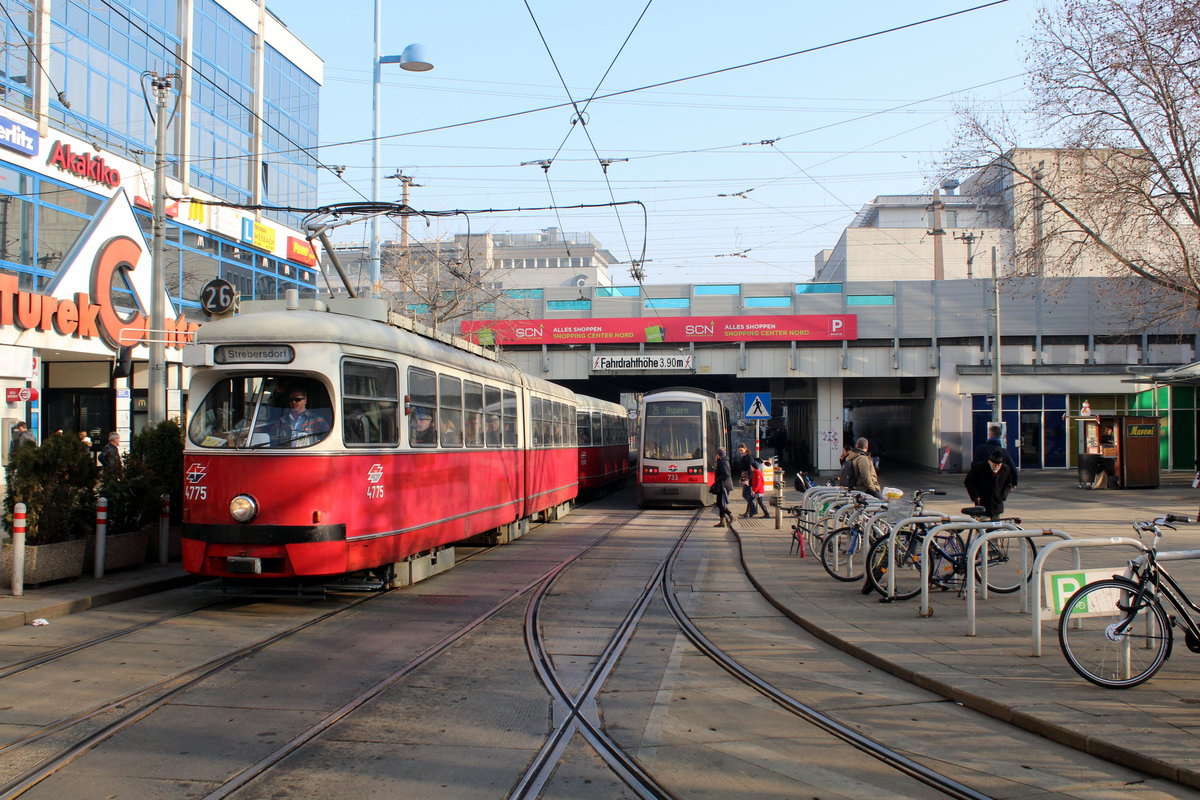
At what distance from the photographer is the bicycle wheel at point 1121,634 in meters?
6.55

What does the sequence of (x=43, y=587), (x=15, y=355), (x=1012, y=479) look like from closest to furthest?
(x=43, y=587) < (x=1012, y=479) < (x=15, y=355)

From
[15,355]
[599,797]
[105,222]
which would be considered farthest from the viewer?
[105,222]

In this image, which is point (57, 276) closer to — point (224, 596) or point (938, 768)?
point (224, 596)

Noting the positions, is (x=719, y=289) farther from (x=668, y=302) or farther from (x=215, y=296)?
(x=215, y=296)

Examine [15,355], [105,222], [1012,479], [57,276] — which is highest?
[105,222]

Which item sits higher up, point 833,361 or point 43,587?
point 833,361

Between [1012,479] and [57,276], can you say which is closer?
[1012,479]

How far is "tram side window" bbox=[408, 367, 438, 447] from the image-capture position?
10.9 m

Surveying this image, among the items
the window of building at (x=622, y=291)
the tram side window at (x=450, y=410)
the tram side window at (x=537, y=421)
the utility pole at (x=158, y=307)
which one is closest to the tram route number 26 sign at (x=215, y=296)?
the utility pole at (x=158, y=307)

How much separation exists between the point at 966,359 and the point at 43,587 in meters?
36.4

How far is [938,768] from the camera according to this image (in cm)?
521

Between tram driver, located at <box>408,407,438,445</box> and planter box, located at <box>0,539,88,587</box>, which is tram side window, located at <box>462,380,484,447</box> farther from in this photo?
planter box, located at <box>0,539,88,587</box>

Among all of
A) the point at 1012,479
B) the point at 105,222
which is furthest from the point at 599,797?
the point at 105,222

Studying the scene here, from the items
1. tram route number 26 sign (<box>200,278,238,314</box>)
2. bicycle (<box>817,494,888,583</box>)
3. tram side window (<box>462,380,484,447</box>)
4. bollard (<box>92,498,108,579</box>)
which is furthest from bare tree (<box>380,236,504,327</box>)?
bicycle (<box>817,494,888,583</box>)
